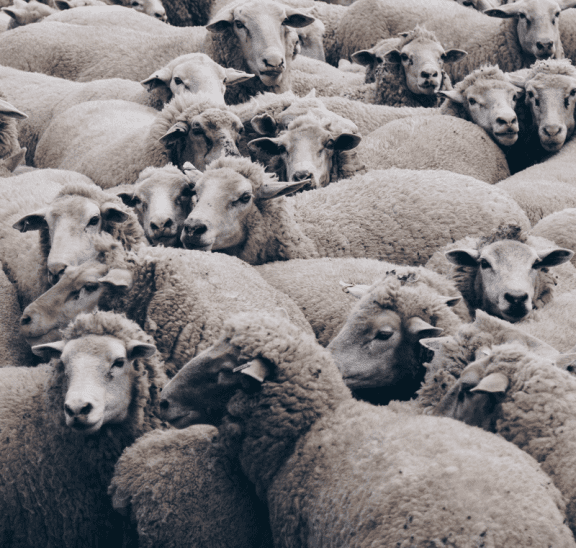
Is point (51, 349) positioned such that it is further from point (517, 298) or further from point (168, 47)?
point (168, 47)

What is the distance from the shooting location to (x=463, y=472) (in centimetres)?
220

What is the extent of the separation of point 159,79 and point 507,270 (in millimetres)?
3502

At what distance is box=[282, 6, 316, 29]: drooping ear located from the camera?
677 cm

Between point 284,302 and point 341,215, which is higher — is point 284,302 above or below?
above

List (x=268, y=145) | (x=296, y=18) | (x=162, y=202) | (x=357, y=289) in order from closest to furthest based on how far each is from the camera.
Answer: (x=357, y=289)
(x=162, y=202)
(x=268, y=145)
(x=296, y=18)

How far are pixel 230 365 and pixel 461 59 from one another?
19.4 ft

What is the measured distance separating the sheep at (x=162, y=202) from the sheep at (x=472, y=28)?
4.26 meters

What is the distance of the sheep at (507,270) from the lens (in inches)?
154

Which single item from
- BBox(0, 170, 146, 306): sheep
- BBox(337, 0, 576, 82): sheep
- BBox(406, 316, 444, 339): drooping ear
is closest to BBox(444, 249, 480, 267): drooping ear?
BBox(406, 316, 444, 339): drooping ear

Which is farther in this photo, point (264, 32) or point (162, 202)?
point (264, 32)

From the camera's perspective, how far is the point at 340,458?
7.97ft

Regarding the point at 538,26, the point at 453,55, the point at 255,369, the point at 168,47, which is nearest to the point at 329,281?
the point at 255,369

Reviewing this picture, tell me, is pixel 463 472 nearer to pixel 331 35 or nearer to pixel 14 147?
pixel 14 147

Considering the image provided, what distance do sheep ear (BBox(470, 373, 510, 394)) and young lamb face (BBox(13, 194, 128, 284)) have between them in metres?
2.00
